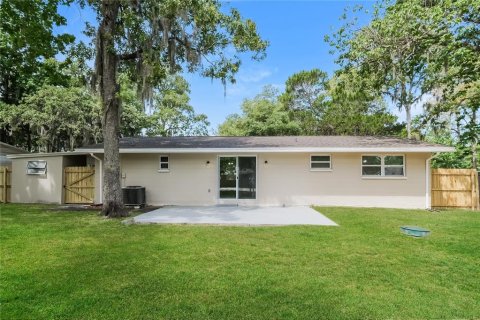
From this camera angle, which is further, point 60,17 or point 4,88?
point 4,88

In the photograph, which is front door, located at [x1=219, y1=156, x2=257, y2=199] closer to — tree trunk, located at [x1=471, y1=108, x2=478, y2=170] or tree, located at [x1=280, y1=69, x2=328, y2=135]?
tree trunk, located at [x1=471, y1=108, x2=478, y2=170]

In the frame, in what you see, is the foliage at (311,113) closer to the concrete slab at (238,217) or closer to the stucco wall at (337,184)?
the stucco wall at (337,184)

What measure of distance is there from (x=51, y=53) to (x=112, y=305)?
35.6ft

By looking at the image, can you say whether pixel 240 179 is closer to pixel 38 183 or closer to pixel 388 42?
pixel 388 42

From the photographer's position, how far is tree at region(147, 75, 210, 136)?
2695cm

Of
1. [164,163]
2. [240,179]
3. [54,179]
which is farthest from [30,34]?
[240,179]

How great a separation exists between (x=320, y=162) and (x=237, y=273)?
8.03 m

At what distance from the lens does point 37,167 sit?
12.8 metres

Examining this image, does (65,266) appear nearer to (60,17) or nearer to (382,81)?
(60,17)

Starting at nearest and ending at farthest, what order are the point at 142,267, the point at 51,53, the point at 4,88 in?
the point at 142,267, the point at 51,53, the point at 4,88

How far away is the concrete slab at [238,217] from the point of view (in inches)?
307

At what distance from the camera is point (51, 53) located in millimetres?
10812

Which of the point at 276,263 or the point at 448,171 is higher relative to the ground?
the point at 448,171

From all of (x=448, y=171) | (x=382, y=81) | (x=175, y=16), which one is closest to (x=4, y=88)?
Result: (x=175, y=16)
